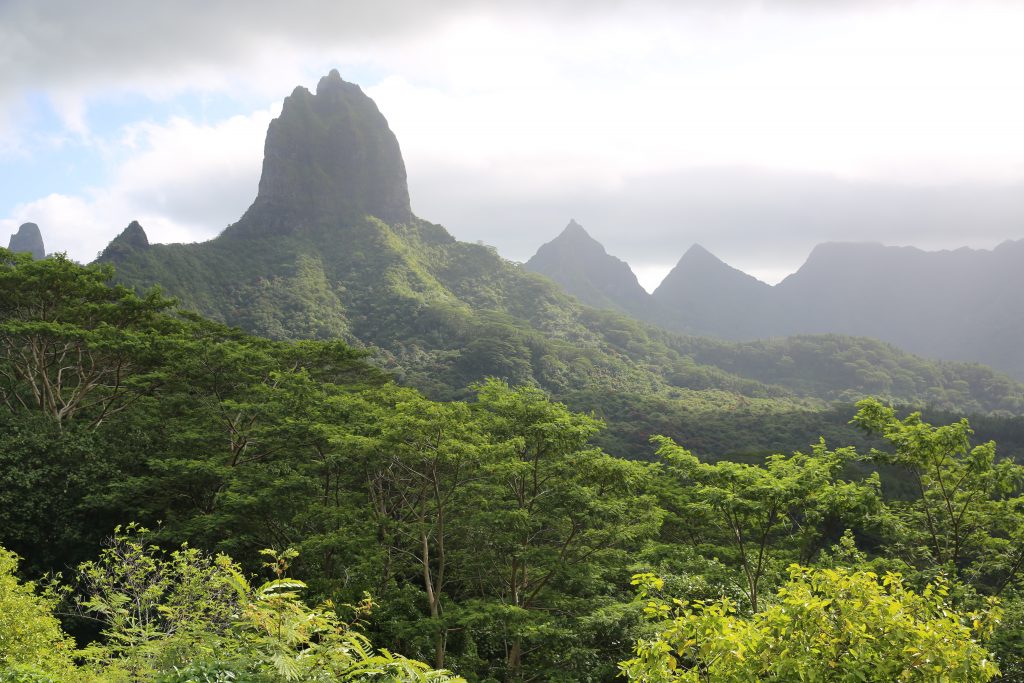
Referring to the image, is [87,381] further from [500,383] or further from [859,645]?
[859,645]

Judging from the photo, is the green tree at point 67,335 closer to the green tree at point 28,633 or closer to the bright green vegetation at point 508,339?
the green tree at point 28,633

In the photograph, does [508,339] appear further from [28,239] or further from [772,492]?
[28,239]

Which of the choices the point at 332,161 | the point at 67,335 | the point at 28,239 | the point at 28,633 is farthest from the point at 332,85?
the point at 28,633

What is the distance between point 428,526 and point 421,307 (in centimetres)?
7840

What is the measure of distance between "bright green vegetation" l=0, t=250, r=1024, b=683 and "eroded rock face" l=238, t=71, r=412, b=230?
108 m

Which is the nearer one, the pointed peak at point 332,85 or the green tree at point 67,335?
the green tree at point 67,335

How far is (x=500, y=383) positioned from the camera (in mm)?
17625

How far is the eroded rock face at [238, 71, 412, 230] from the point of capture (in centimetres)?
12494

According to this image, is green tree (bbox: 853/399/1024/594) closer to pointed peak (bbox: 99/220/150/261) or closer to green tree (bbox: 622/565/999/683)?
green tree (bbox: 622/565/999/683)

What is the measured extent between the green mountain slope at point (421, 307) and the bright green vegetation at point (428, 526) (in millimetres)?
35603

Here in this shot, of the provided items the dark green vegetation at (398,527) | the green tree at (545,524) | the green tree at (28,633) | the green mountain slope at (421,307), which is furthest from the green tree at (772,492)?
the green mountain slope at (421,307)

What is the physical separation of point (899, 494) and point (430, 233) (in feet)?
355

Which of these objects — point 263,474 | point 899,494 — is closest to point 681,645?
point 263,474

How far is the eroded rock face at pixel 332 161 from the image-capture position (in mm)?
124938
